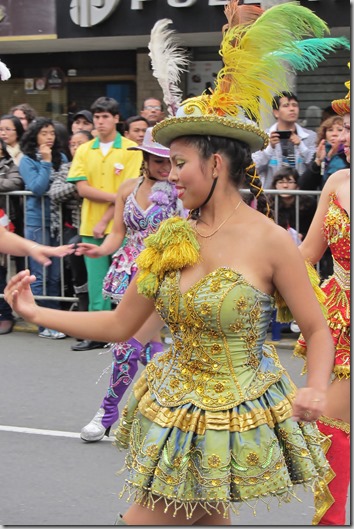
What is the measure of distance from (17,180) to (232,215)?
6761 mm

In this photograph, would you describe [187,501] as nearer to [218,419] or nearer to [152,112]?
[218,419]

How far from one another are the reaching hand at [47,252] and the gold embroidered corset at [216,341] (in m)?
0.91

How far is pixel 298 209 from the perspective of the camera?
913 centimetres

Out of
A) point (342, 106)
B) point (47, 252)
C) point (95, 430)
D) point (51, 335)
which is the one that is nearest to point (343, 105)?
point (342, 106)

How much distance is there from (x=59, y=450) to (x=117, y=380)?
1.92 feet

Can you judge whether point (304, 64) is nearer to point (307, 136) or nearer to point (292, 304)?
point (292, 304)

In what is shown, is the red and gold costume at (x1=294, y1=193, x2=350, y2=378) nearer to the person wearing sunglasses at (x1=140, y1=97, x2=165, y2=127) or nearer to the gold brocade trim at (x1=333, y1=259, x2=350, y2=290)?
the gold brocade trim at (x1=333, y1=259, x2=350, y2=290)

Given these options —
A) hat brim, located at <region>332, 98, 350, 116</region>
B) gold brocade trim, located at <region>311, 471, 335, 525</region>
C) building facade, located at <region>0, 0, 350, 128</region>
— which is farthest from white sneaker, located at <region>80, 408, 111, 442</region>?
building facade, located at <region>0, 0, 350, 128</region>

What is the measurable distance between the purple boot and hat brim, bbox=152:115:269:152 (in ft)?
8.35

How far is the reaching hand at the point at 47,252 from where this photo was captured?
4.23m

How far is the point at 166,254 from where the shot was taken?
3475mm

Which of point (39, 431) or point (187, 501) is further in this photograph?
point (39, 431)

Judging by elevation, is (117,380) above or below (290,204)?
below

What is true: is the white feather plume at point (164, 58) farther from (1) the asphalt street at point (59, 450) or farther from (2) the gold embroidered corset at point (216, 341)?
(1) the asphalt street at point (59, 450)
